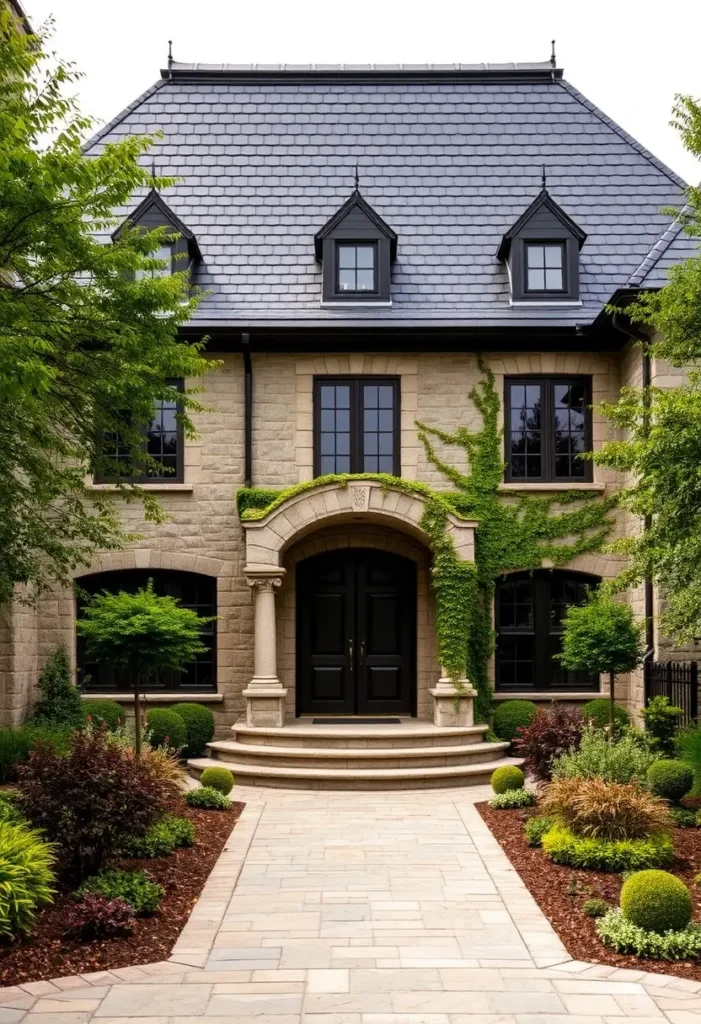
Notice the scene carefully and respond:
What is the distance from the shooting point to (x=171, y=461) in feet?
55.8

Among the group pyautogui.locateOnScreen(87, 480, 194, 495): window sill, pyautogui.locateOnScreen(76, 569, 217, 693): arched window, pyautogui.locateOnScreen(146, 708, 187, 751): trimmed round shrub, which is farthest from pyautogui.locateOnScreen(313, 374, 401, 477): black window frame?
pyautogui.locateOnScreen(146, 708, 187, 751): trimmed round shrub

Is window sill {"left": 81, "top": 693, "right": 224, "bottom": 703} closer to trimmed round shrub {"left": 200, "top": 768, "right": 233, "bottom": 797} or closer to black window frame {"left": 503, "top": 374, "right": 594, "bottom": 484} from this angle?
trimmed round shrub {"left": 200, "top": 768, "right": 233, "bottom": 797}

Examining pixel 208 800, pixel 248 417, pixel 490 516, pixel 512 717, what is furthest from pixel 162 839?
pixel 490 516

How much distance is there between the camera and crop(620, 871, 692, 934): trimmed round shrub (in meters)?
7.34

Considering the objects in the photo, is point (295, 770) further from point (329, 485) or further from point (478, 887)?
point (478, 887)

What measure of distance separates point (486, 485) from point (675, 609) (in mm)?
6072

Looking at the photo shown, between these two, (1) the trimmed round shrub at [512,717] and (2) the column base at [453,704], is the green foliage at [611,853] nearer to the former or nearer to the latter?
(2) the column base at [453,704]

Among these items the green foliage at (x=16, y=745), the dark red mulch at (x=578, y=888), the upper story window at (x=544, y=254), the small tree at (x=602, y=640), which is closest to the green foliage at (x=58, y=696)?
the green foliage at (x=16, y=745)

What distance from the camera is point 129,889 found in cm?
828

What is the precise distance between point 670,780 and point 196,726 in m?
7.05

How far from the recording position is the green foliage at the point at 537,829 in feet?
34.8

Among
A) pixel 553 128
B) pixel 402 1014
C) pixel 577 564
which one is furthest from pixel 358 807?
pixel 553 128

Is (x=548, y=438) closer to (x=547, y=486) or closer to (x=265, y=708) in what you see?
(x=547, y=486)

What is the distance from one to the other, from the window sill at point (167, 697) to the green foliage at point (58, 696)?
50cm
